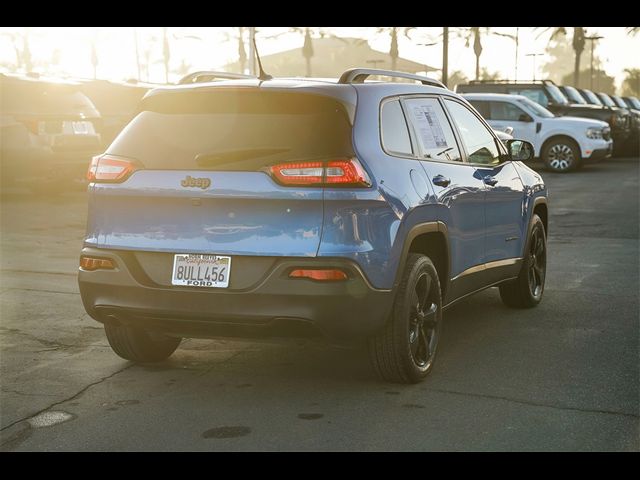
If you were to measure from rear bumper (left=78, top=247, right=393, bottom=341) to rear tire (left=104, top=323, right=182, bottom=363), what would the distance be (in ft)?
1.77

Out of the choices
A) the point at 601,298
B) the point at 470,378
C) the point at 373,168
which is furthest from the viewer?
the point at 601,298

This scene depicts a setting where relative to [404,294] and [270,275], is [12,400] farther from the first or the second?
[404,294]

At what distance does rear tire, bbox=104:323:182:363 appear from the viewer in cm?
646

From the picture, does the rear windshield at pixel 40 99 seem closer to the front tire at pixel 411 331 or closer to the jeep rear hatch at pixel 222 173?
the jeep rear hatch at pixel 222 173

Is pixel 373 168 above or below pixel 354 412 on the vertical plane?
above

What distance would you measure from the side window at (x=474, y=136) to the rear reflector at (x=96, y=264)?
8.40 feet

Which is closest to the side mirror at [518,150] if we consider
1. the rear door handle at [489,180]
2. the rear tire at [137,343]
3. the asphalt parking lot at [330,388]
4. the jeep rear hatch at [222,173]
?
the rear door handle at [489,180]

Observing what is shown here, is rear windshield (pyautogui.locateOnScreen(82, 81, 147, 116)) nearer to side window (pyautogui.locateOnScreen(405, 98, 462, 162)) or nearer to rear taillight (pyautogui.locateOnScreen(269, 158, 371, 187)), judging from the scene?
side window (pyautogui.locateOnScreen(405, 98, 462, 162))

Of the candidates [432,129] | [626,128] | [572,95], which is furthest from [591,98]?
[432,129]

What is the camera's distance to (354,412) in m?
5.52

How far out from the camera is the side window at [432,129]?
6539mm

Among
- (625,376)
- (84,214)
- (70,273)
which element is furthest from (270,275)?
(84,214)

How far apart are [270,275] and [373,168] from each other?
0.78 meters

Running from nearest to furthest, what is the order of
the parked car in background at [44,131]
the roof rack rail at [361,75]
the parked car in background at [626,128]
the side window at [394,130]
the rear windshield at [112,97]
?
1. the side window at [394,130]
2. the roof rack rail at [361,75]
3. the parked car in background at [44,131]
4. the rear windshield at [112,97]
5. the parked car in background at [626,128]
